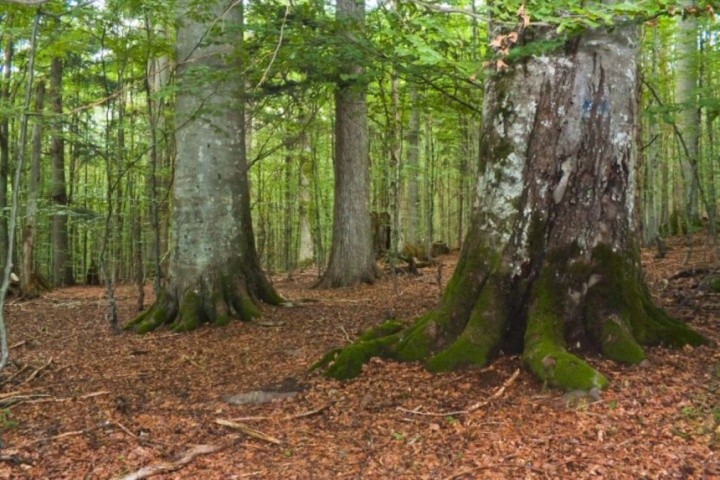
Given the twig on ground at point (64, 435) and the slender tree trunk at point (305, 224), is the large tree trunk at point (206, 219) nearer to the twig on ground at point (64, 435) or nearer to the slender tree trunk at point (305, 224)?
the twig on ground at point (64, 435)

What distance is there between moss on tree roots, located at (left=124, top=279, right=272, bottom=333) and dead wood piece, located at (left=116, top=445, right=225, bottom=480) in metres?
3.49

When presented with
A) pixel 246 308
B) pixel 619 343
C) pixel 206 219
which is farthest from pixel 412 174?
pixel 619 343

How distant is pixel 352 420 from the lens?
3.41 meters

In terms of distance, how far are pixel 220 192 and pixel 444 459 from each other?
509 cm

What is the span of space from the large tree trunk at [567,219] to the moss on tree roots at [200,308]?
3533mm

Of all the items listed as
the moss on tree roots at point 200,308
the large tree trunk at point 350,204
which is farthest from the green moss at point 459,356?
the large tree trunk at point 350,204

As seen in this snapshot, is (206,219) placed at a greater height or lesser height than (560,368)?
greater

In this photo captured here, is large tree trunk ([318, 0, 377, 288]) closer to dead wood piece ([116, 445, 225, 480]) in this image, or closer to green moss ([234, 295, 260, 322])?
green moss ([234, 295, 260, 322])

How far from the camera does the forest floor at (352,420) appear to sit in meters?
2.69

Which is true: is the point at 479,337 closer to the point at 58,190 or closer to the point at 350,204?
the point at 350,204

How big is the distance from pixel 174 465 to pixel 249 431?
0.53 metres

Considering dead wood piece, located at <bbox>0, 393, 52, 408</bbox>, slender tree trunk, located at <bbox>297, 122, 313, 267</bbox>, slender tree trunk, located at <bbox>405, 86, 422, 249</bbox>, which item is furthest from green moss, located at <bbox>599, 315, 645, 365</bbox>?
slender tree trunk, located at <bbox>297, 122, 313, 267</bbox>

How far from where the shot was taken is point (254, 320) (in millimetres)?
6641

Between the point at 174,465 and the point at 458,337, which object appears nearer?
the point at 174,465
